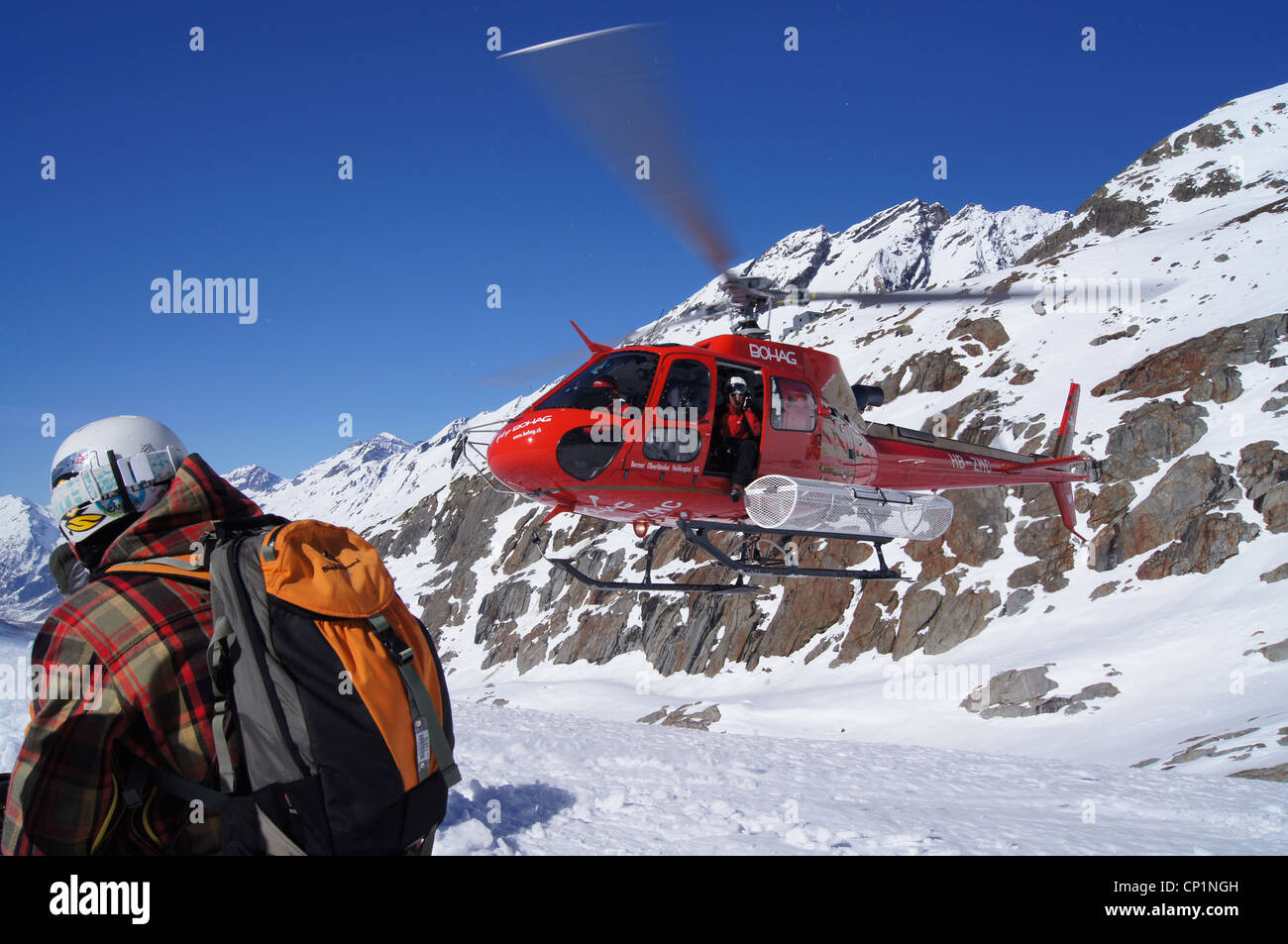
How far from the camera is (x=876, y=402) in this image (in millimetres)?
13203

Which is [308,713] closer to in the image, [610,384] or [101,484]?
[101,484]

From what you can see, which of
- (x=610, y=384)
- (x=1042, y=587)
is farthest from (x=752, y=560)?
(x=1042, y=587)

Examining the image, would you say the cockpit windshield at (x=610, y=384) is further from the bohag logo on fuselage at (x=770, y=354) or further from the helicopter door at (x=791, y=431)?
the helicopter door at (x=791, y=431)

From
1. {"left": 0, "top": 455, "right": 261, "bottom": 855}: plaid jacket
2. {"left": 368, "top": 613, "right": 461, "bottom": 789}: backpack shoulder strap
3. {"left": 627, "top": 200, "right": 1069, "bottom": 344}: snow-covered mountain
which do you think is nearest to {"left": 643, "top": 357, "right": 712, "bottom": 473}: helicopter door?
{"left": 368, "top": 613, "right": 461, "bottom": 789}: backpack shoulder strap

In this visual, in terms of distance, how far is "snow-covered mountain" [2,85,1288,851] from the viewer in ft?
83.0

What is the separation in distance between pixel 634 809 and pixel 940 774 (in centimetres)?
448

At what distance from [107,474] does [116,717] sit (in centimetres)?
89

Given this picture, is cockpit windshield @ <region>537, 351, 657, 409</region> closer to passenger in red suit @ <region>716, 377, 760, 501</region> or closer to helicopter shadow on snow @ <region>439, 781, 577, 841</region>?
passenger in red suit @ <region>716, 377, 760, 501</region>

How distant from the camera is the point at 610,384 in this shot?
9906 mm

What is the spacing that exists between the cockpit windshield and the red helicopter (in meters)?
0.02

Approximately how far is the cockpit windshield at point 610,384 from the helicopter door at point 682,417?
234 mm

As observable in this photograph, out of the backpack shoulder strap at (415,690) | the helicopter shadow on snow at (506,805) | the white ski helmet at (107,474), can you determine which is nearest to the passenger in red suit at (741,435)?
the helicopter shadow on snow at (506,805)
